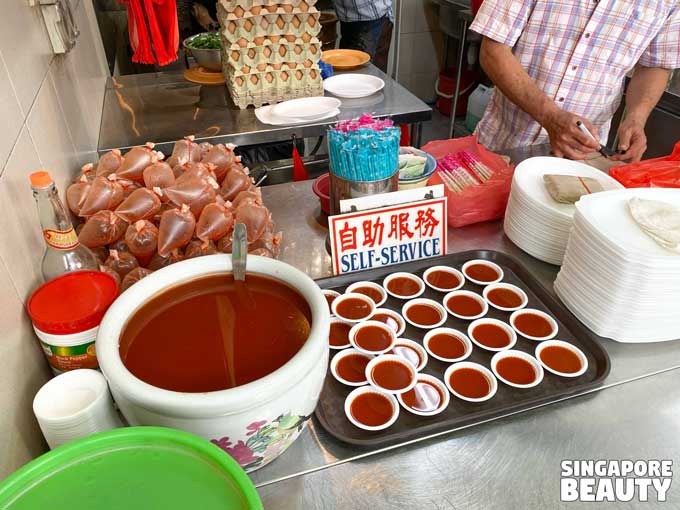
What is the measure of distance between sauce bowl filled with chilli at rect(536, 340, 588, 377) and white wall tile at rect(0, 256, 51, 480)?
890 mm

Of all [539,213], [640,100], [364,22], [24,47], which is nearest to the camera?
[24,47]

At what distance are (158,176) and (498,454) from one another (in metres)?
0.89

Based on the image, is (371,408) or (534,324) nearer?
(371,408)

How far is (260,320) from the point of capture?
2.55 feet

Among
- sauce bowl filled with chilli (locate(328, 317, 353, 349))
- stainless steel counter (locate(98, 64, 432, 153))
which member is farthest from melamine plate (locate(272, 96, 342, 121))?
sauce bowl filled with chilli (locate(328, 317, 353, 349))

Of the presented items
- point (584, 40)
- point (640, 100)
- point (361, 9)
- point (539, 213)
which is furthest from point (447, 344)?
point (361, 9)

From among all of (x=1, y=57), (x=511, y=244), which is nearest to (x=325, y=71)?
(x=511, y=244)

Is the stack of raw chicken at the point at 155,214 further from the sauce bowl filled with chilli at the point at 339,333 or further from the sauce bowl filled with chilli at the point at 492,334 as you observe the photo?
the sauce bowl filled with chilli at the point at 492,334

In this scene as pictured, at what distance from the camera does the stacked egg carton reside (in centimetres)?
210

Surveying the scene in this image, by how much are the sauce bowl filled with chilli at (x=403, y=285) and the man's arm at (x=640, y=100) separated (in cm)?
114

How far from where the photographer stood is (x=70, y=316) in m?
0.79

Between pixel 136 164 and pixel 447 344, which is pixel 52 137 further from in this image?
pixel 447 344

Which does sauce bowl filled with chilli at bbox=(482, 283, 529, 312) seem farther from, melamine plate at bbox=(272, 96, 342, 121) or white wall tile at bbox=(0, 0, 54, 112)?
melamine plate at bbox=(272, 96, 342, 121)

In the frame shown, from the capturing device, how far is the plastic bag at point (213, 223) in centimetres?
104
